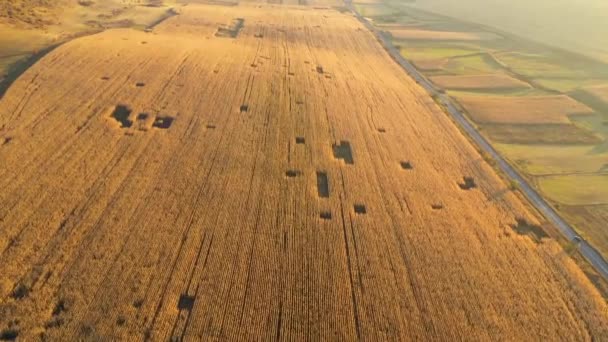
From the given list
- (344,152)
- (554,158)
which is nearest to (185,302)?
(344,152)

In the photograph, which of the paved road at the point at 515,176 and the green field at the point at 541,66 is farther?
the green field at the point at 541,66

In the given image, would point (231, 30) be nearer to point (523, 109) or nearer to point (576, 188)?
point (523, 109)

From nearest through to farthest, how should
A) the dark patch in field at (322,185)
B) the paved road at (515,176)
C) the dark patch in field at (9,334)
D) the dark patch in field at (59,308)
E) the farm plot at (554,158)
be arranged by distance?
the dark patch in field at (9,334) → the dark patch in field at (59,308) → the paved road at (515,176) → the dark patch in field at (322,185) → the farm plot at (554,158)

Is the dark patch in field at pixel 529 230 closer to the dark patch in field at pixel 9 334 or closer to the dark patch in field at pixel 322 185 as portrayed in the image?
the dark patch in field at pixel 322 185

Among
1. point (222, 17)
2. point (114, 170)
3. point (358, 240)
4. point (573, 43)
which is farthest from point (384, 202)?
point (573, 43)

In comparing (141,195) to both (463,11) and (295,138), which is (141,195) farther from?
(463,11)

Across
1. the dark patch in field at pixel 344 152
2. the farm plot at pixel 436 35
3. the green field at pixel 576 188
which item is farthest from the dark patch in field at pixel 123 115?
the farm plot at pixel 436 35
